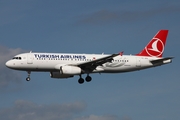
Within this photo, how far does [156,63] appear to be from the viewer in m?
93.3

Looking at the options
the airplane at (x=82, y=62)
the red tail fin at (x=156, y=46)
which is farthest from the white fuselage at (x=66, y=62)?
the red tail fin at (x=156, y=46)

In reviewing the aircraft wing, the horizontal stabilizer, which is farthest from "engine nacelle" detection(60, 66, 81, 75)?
the horizontal stabilizer

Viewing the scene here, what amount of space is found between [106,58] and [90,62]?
8.85ft

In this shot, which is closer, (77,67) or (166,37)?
(77,67)

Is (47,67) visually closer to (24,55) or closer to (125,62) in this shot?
(24,55)

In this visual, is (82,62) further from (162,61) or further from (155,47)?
(155,47)

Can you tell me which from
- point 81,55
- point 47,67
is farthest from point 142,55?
point 47,67

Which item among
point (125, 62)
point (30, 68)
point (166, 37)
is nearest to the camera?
point (30, 68)

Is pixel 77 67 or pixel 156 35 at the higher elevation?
pixel 156 35

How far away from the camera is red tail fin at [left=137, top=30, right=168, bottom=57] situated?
96625mm

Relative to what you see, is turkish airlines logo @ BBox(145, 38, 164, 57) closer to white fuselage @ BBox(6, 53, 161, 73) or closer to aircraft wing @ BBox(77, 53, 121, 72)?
white fuselage @ BBox(6, 53, 161, 73)

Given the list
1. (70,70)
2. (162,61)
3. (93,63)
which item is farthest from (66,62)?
(162,61)

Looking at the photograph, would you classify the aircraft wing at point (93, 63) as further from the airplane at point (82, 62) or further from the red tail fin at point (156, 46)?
the red tail fin at point (156, 46)

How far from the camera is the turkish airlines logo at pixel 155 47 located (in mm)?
96938
